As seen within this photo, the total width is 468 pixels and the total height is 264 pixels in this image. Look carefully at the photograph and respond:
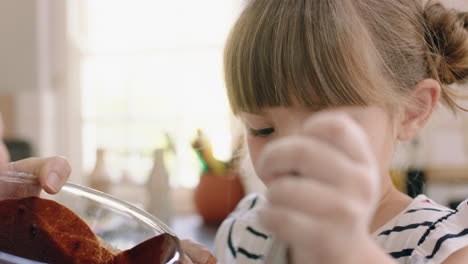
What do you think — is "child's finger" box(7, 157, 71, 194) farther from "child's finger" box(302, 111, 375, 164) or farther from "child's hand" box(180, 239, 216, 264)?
"child's finger" box(302, 111, 375, 164)

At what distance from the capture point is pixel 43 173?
50cm

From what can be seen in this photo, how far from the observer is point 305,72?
56 centimetres

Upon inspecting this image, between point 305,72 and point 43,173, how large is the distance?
11.7 inches

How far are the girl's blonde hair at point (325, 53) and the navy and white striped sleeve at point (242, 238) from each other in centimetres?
32

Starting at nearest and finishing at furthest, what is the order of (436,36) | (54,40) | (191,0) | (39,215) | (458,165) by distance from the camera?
(39,215) < (436,36) < (458,165) < (191,0) < (54,40)

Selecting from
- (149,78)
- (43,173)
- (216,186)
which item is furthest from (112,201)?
(149,78)

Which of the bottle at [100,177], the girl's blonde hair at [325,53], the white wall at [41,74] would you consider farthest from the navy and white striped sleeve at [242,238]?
the white wall at [41,74]

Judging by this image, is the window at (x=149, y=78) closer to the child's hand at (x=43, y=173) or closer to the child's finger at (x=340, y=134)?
the child's hand at (x=43, y=173)

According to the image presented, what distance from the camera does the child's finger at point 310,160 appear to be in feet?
0.85

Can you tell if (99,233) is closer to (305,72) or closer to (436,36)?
(305,72)

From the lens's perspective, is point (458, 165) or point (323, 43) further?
point (458, 165)

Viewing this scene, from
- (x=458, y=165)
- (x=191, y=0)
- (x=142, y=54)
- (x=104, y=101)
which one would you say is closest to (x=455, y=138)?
(x=458, y=165)

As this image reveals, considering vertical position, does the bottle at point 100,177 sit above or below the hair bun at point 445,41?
below

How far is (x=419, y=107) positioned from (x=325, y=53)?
22cm
